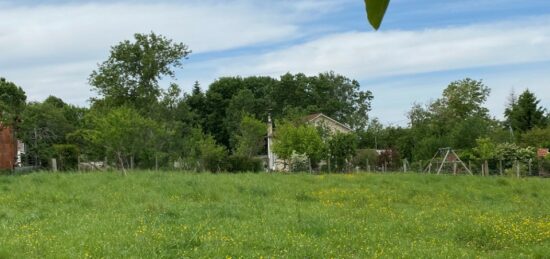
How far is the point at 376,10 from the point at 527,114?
45024mm

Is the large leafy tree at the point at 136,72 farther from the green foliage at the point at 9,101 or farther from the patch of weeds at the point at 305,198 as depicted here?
the patch of weeds at the point at 305,198

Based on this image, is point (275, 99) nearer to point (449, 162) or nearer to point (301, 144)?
point (301, 144)

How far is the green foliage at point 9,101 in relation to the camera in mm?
27964

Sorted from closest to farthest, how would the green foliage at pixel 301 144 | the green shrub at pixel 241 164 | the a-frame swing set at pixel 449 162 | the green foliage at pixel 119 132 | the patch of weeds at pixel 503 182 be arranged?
the patch of weeds at pixel 503 182 → the green foliage at pixel 119 132 → the a-frame swing set at pixel 449 162 → the green shrub at pixel 241 164 → the green foliage at pixel 301 144

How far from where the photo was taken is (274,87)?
6038 cm

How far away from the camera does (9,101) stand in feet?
94.4

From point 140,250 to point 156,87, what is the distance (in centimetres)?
3084

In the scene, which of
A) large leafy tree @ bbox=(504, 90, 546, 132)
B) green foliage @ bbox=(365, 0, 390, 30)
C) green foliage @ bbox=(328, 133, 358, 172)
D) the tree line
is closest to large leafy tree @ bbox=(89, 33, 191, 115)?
the tree line

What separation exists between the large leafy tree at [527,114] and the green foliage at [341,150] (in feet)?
53.0

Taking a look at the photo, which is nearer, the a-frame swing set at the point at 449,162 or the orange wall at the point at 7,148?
the a-frame swing set at the point at 449,162

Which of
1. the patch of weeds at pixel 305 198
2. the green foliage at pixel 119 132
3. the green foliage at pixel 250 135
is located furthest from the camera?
the green foliage at pixel 250 135

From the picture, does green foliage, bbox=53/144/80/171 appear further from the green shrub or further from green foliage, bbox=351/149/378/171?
green foliage, bbox=351/149/378/171

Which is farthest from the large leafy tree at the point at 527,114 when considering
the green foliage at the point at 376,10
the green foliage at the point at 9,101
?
the green foliage at the point at 376,10

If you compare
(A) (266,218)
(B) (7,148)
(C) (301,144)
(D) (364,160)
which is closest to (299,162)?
(C) (301,144)
